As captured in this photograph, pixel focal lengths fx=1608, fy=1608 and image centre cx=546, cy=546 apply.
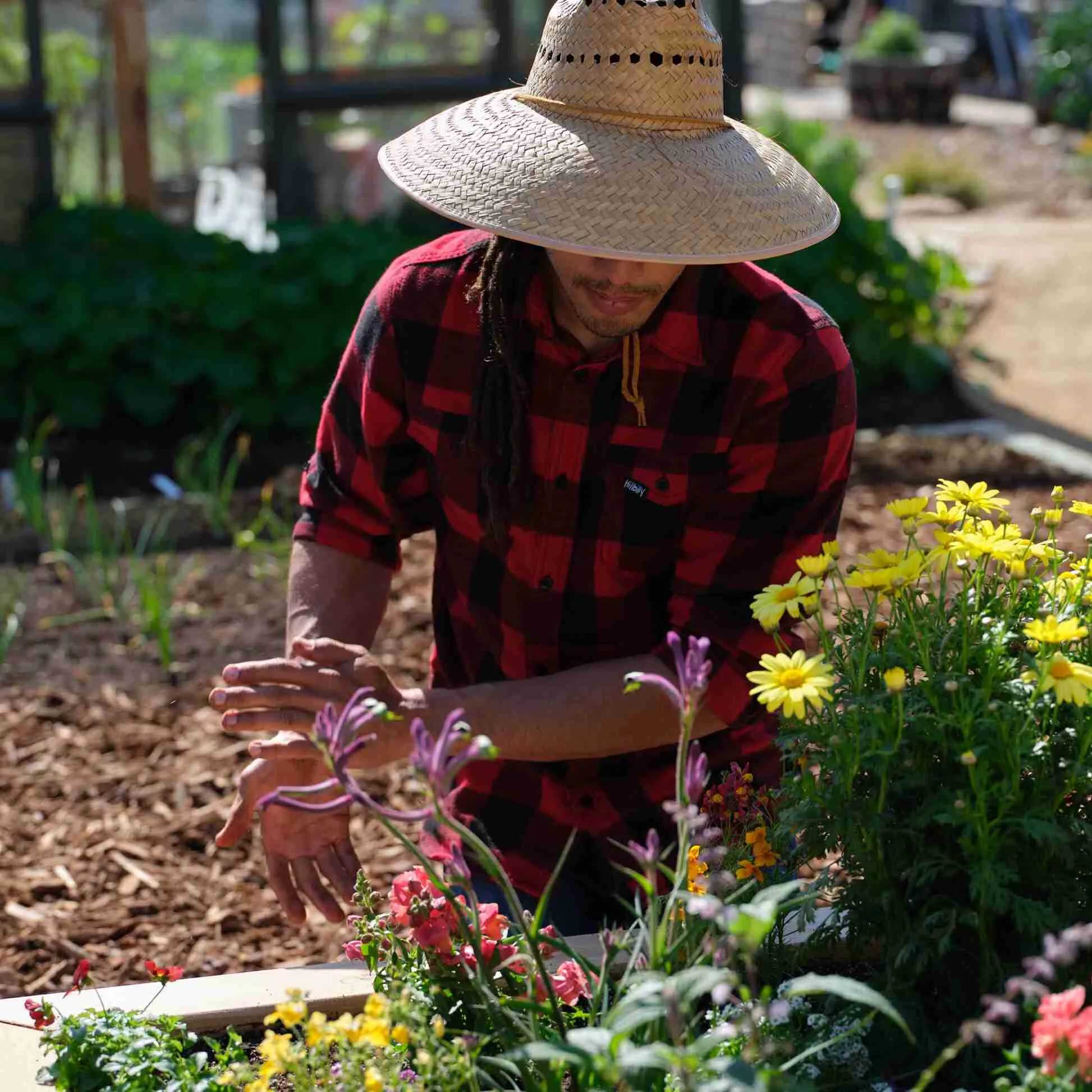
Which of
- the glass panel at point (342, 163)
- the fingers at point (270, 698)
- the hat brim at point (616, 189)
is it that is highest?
the hat brim at point (616, 189)

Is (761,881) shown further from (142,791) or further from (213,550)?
(213,550)

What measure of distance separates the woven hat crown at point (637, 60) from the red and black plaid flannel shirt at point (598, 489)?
0.96 ft

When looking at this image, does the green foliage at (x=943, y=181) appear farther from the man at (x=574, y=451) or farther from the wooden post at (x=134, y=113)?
the man at (x=574, y=451)

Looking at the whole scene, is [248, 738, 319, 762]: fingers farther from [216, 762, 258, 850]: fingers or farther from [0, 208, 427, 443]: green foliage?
[0, 208, 427, 443]: green foliage

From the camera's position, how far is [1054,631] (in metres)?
1.38

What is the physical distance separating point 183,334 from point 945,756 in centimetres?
474

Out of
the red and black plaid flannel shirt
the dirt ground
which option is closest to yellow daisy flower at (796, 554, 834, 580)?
the red and black plaid flannel shirt

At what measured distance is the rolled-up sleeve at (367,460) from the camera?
2293 mm

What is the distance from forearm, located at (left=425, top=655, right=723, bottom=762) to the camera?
1.99 m

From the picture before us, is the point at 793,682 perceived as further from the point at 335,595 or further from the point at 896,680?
the point at 335,595

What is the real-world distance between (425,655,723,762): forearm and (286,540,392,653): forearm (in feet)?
1.20

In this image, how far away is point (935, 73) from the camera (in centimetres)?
1488

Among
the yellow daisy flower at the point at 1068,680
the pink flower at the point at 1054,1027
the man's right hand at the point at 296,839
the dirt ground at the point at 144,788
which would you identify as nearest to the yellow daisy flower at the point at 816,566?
the yellow daisy flower at the point at 1068,680

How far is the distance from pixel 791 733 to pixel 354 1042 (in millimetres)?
495
